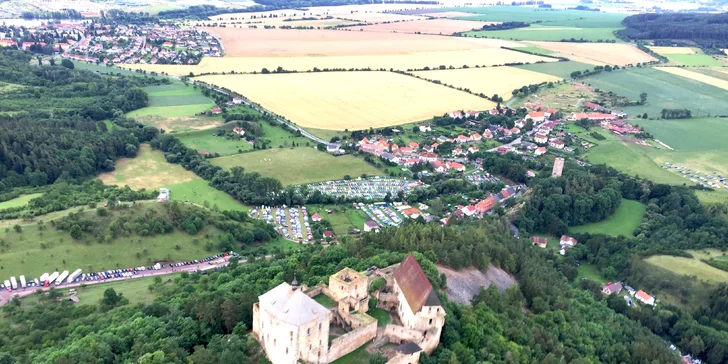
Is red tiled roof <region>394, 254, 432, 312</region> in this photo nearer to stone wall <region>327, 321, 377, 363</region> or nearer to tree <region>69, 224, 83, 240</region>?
stone wall <region>327, 321, 377, 363</region>

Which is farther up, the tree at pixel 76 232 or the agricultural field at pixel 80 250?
the tree at pixel 76 232

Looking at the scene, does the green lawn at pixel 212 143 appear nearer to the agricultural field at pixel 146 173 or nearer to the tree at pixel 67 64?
the agricultural field at pixel 146 173

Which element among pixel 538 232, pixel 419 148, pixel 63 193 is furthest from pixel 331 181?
pixel 63 193

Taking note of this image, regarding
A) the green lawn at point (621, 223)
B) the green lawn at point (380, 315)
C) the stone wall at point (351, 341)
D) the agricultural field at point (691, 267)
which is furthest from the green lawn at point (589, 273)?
the stone wall at point (351, 341)

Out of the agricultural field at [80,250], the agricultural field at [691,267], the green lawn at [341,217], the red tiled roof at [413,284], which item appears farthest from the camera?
the green lawn at [341,217]

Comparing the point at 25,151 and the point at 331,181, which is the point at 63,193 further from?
the point at 331,181

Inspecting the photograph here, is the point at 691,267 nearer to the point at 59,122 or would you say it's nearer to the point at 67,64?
the point at 59,122
